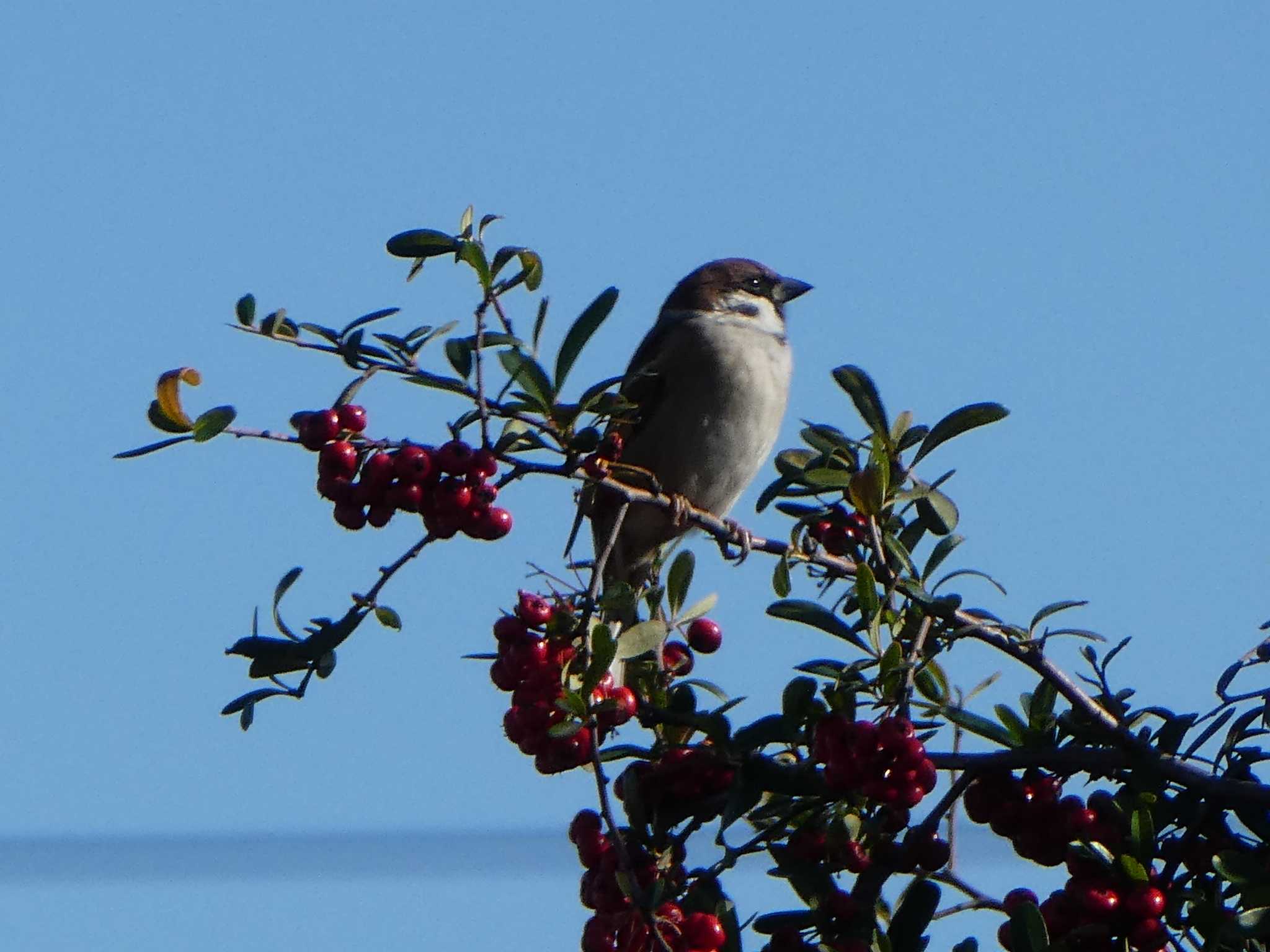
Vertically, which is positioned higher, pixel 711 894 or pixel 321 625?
pixel 321 625

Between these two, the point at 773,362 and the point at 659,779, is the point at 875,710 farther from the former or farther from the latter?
the point at 773,362

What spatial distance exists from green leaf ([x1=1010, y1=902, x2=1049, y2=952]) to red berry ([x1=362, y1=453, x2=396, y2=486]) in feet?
3.66

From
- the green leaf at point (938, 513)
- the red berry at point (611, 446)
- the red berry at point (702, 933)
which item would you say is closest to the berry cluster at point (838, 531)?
the green leaf at point (938, 513)

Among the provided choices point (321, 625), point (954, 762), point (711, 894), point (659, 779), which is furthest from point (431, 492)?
point (954, 762)

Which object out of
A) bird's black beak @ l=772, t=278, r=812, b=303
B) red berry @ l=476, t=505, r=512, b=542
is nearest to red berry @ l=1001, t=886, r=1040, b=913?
red berry @ l=476, t=505, r=512, b=542

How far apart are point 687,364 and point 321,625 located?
2660mm

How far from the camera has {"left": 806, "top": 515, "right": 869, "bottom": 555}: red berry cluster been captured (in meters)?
3.15

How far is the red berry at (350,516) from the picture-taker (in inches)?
104

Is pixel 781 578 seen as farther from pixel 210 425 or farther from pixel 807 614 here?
pixel 210 425

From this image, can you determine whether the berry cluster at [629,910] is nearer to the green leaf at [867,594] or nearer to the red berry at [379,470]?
the green leaf at [867,594]

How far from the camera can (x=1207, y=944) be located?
234 centimetres

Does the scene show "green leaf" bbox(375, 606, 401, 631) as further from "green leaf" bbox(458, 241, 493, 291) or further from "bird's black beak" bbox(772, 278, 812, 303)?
"bird's black beak" bbox(772, 278, 812, 303)

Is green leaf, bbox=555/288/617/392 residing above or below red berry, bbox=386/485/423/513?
above

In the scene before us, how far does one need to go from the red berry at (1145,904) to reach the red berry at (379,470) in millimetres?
1251
